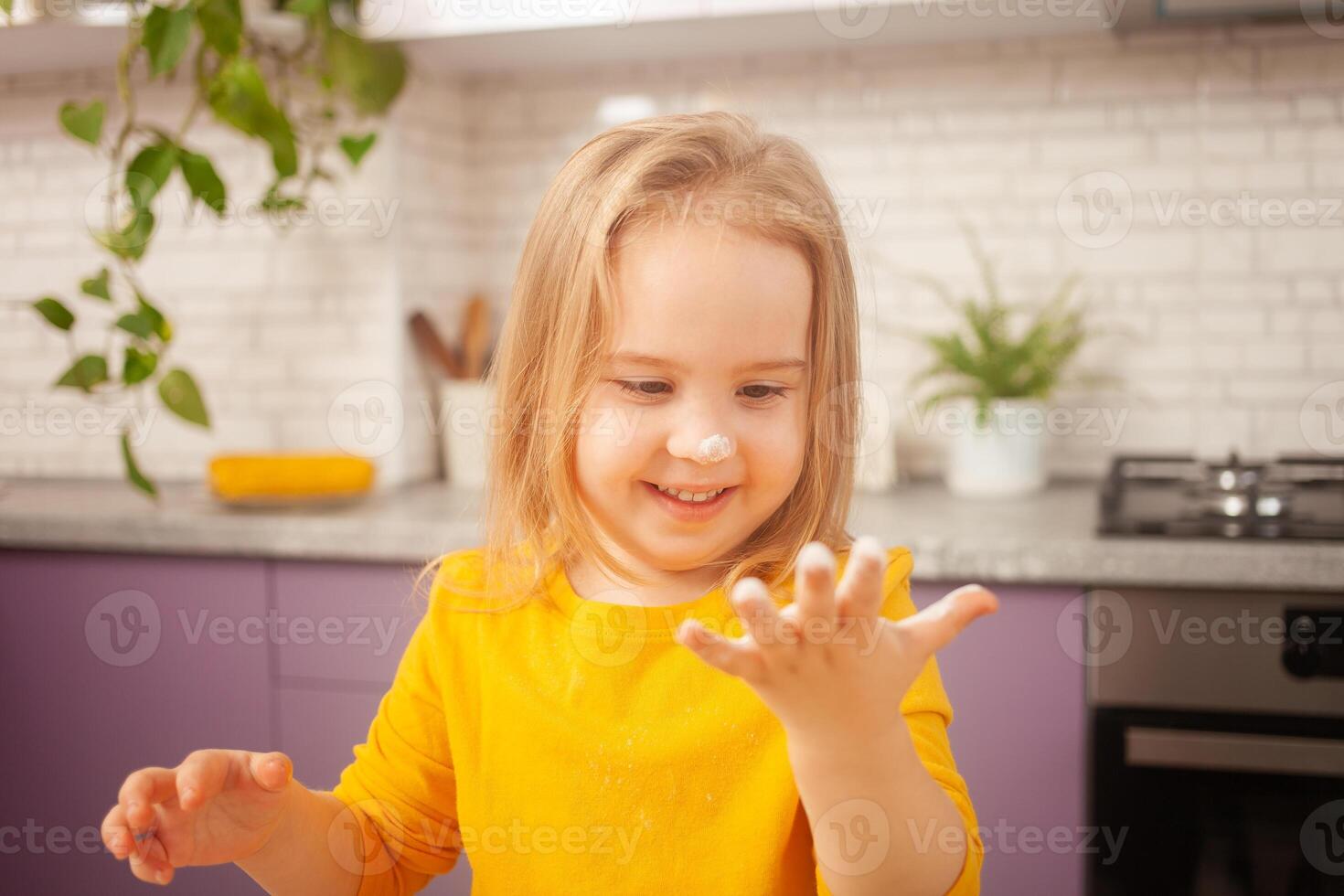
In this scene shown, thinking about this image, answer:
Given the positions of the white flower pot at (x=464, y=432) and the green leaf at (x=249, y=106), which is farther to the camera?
the white flower pot at (x=464, y=432)

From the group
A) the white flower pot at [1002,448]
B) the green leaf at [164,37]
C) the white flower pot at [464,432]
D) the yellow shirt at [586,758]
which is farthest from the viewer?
the white flower pot at [464,432]

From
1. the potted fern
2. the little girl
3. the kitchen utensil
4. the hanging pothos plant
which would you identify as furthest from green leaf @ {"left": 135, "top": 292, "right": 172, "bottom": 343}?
the potted fern

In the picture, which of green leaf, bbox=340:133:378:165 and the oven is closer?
the oven

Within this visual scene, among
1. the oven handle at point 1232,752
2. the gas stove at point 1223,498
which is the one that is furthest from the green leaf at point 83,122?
the oven handle at point 1232,752

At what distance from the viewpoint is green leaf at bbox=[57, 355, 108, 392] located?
196 centimetres

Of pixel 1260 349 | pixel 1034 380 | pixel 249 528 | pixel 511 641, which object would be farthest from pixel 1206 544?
pixel 249 528

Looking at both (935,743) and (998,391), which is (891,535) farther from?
(935,743)

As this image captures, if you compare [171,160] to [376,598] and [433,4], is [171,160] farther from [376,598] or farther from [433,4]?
[376,598]

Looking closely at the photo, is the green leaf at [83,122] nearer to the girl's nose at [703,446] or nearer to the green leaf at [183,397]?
the green leaf at [183,397]

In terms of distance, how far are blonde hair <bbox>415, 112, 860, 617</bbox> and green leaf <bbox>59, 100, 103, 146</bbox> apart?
3.85 ft

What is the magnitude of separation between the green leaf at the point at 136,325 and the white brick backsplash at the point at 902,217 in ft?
1.43

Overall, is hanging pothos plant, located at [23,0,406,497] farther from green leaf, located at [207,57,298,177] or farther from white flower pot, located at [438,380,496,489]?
white flower pot, located at [438,380,496,489]

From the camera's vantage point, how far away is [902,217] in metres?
2.31

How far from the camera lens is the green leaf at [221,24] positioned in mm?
1846
